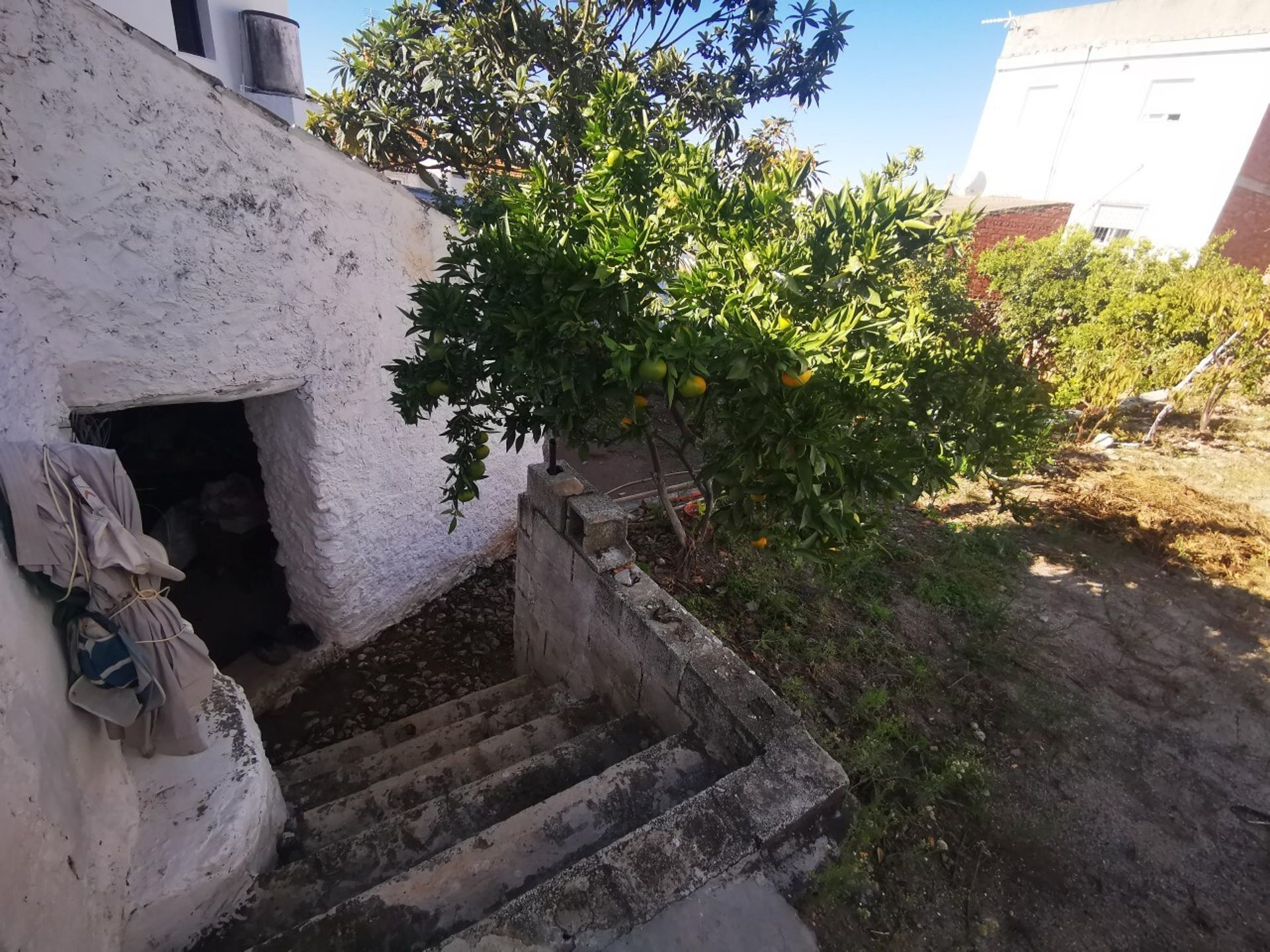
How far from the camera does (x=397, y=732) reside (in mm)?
3865

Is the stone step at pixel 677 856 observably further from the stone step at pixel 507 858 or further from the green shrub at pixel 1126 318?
the green shrub at pixel 1126 318

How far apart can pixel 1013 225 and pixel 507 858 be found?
18.2 metres

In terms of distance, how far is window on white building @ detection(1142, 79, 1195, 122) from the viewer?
1537cm

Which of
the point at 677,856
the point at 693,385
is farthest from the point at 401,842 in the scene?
the point at 693,385

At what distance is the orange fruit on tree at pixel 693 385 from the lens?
6.64 ft

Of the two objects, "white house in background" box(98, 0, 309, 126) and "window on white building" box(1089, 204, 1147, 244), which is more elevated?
"window on white building" box(1089, 204, 1147, 244)

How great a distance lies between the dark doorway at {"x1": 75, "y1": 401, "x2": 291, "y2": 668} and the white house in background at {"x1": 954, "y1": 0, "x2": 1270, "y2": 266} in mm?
21096

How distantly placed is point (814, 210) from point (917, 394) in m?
1.04

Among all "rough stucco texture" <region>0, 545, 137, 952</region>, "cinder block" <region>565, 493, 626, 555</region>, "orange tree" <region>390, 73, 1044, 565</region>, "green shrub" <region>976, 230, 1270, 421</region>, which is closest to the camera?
"rough stucco texture" <region>0, 545, 137, 952</region>

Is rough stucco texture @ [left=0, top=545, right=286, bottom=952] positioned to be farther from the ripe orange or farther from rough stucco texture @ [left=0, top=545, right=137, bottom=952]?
the ripe orange

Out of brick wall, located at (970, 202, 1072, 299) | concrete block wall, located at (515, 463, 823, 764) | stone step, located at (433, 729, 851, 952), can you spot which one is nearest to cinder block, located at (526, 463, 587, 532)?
concrete block wall, located at (515, 463, 823, 764)

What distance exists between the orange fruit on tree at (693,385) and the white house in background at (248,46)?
19.0ft

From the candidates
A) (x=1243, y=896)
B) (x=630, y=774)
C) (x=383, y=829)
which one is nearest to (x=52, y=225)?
(x=383, y=829)

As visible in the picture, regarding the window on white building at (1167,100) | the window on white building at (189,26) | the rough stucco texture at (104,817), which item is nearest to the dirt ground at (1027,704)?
the rough stucco texture at (104,817)
